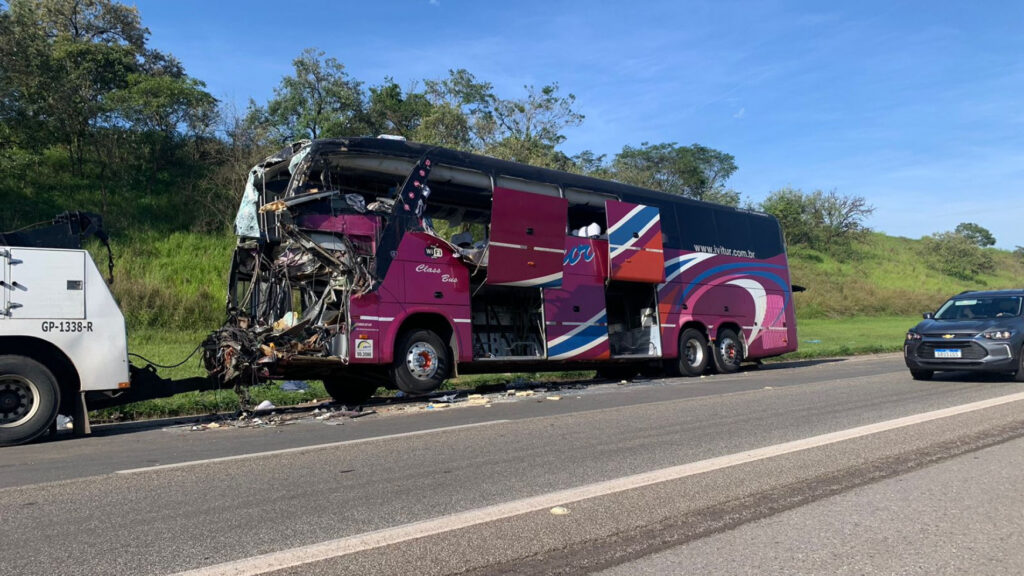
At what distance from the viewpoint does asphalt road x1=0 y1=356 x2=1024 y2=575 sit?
3852mm

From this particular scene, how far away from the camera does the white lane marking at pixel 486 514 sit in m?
3.74

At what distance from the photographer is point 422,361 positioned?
11.3m

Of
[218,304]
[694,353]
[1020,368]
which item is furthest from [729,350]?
[218,304]

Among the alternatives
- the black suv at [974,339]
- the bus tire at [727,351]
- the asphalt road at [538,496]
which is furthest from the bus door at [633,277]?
the asphalt road at [538,496]

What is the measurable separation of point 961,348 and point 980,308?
1436mm

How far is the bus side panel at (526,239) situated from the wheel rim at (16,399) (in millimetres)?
6439

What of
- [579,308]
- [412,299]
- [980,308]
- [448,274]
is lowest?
[980,308]

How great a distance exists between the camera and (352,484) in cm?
552

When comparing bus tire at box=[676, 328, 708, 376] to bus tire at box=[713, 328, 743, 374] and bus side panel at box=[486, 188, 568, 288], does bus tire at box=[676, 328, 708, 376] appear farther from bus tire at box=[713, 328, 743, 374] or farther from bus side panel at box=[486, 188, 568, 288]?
bus side panel at box=[486, 188, 568, 288]

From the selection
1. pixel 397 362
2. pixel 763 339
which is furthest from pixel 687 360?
pixel 397 362

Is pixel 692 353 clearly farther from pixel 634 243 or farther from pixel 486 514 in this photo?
pixel 486 514

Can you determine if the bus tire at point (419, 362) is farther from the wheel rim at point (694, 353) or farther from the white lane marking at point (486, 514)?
the wheel rim at point (694, 353)

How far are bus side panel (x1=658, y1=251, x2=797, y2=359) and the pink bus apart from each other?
7 centimetres

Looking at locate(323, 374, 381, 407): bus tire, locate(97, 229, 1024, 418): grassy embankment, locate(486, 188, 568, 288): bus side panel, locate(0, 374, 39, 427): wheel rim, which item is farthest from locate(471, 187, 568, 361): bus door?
locate(0, 374, 39, 427): wheel rim
